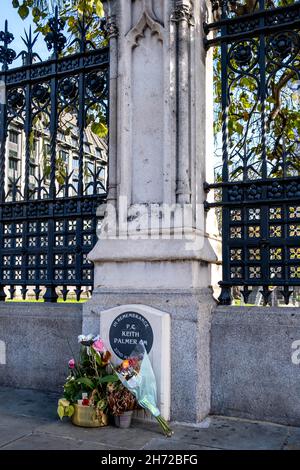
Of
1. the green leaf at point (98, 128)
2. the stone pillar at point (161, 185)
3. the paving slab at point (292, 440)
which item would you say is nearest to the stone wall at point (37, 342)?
the stone pillar at point (161, 185)

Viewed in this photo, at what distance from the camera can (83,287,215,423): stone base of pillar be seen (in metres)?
4.92

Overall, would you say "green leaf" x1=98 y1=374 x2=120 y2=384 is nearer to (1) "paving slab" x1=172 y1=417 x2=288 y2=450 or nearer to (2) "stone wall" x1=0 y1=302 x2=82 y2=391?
(1) "paving slab" x1=172 y1=417 x2=288 y2=450

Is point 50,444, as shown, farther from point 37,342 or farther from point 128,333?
point 37,342

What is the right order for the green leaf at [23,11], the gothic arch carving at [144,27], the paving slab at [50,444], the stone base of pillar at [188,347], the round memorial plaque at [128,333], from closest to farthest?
the paving slab at [50,444]
the stone base of pillar at [188,347]
the round memorial plaque at [128,333]
the gothic arch carving at [144,27]
the green leaf at [23,11]

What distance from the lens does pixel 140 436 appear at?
4477mm

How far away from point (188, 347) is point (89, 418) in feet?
3.88

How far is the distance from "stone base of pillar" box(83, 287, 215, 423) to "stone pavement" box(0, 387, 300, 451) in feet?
0.60

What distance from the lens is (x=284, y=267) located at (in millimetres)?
5270

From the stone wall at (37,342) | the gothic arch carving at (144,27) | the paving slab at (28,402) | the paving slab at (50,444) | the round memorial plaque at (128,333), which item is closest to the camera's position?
the paving slab at (50,444)

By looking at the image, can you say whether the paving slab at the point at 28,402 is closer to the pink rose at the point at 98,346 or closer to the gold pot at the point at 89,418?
the gold pot at the point at 89,418

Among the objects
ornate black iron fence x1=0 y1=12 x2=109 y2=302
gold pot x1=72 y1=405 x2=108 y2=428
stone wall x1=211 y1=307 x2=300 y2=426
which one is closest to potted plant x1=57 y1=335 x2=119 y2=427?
gold pot x1=72 y1=405 x2=108 y2=428

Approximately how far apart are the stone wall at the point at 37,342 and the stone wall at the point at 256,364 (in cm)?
184

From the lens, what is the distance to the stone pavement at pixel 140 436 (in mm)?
4234
